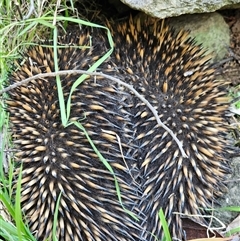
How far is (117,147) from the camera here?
252cm

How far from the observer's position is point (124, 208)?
2.42m

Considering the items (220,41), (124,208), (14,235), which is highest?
(220,41)

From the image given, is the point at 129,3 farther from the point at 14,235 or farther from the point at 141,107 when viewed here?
the point at 14,235

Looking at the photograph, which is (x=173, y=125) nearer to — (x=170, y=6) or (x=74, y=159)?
(x=74, y=159)

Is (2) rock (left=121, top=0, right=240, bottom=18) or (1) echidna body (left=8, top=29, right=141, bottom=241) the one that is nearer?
(1) echidna body (left=8, top=29, right=141, bottom=241)

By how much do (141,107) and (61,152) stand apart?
445 mm

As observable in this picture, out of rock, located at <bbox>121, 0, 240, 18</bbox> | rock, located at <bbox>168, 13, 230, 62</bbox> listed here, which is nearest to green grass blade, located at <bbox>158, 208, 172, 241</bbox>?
rock, located at <bbox>121, 0, 240, 18</bbox>

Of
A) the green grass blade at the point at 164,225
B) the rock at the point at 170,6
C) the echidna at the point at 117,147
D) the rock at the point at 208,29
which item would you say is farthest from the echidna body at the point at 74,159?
the rock at the point at 208,29

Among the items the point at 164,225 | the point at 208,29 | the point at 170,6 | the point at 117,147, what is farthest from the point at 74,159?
the point at 208,29

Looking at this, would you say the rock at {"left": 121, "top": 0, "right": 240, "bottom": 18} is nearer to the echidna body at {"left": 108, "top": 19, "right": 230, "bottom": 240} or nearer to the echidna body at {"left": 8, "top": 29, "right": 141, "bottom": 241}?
the echidna body at {"left": 108, "top": 19, "right": 230, "bottom": 240}

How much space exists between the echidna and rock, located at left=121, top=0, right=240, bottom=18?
0.23 m

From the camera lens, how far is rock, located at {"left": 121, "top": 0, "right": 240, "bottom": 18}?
2.81m

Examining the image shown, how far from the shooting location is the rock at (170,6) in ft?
9.23

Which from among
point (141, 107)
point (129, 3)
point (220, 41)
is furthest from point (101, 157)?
point (220, 41)
